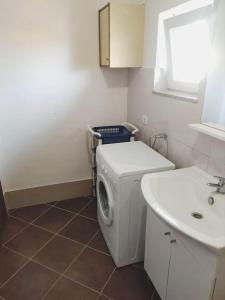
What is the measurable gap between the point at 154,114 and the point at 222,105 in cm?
68

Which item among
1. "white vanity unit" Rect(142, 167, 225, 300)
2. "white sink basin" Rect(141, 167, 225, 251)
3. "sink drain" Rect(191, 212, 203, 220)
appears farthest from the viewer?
"sink drain" Rect(191, 212, 203, 220)

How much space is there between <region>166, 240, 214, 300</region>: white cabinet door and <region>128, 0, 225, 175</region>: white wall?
52cm

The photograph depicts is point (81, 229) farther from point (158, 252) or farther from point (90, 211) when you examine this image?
point (158, 252)


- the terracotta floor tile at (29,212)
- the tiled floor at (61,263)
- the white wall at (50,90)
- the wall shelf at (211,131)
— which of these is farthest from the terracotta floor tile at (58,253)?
the wall shelf at (211,131)

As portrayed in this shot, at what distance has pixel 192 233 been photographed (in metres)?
0.93

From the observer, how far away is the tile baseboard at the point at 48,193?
2.42 meters

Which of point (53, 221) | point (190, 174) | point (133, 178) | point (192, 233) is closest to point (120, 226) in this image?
point (133, 178)

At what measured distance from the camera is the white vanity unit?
96cm

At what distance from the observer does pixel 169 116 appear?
181 centimetres

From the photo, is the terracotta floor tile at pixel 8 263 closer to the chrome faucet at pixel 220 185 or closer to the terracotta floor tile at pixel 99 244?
the terracotta floor tile at pixel 99 244

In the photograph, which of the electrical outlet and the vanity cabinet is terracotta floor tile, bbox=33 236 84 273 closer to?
the vanity cabinet

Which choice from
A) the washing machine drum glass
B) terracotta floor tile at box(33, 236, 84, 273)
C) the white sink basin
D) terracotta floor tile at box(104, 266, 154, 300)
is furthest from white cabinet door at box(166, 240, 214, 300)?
terracotta floor tile at box(33, 236, 84, 273)

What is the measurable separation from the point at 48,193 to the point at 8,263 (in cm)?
86

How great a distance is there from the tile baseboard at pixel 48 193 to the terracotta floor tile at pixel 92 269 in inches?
32.5
